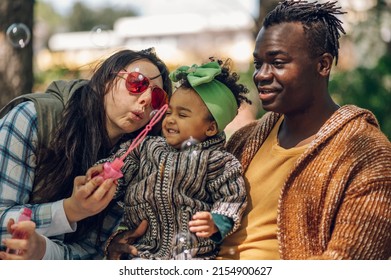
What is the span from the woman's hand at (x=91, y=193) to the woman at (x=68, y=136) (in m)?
0.03

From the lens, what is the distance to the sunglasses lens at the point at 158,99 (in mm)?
2893

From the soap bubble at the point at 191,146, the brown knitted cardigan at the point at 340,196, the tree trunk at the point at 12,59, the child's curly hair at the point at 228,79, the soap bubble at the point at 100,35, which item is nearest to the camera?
the brown knitted cardigan at the point at 340,196

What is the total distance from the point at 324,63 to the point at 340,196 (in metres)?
0.47

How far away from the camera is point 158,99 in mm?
2895

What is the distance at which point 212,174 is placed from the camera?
2.78 metres

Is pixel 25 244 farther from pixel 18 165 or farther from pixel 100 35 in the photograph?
pixel 100 35

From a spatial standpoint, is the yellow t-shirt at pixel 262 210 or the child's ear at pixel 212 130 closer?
the yellow t-shirt at pixel 262 210

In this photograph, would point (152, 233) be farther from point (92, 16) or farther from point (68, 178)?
point (92, 16)

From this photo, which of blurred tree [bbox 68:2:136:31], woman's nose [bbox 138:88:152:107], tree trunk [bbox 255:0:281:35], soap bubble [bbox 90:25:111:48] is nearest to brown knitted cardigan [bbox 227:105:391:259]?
woman's nose [bbox 138:88:152:107]

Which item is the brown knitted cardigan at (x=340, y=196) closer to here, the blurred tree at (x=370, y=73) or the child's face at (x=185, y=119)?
the child's face at (x=185, y=119)

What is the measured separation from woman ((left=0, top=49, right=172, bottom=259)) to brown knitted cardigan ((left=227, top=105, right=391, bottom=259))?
0.62 m

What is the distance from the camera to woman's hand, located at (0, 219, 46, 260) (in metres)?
2.73

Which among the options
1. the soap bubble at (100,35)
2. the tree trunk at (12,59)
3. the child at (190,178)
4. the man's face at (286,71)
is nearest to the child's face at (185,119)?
the child at (190,178)
